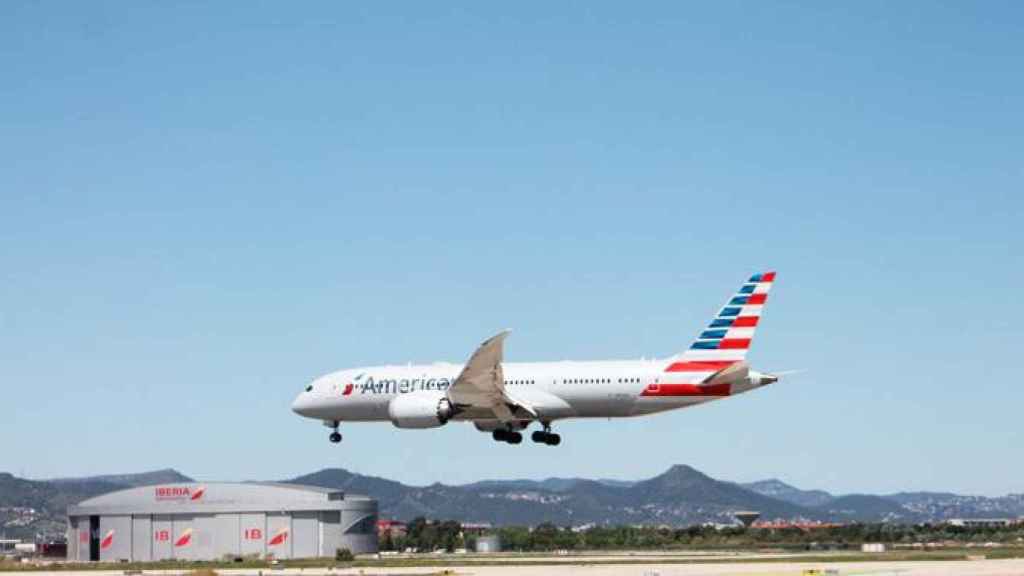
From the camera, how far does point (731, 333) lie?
269ft

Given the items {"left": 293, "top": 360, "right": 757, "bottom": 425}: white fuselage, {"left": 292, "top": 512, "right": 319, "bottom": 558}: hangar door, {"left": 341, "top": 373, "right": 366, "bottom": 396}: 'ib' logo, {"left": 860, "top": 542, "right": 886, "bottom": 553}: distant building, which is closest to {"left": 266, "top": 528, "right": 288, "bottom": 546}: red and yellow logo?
{"left": 292, "top": 512, "right": 319, "bottom": 558}: hangar door

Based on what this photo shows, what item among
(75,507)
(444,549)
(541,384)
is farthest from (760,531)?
(75,507)

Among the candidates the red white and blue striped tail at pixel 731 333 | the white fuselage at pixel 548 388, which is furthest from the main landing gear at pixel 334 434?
the red white and blue striped tail at pixel 731 333

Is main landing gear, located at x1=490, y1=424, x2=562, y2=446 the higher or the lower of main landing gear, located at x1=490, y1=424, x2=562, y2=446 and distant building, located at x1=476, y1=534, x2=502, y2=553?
the higher

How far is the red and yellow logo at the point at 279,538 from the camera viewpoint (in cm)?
11838

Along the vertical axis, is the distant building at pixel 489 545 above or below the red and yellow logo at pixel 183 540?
below

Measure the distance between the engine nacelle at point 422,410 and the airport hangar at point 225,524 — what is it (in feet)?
118

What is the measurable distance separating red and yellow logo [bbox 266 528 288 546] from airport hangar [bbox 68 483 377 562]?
0.24 feet

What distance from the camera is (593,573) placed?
6144cm

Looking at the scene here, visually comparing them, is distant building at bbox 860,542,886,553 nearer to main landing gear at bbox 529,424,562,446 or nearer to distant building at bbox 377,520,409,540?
main landing gear at bbox 529,424,562,446

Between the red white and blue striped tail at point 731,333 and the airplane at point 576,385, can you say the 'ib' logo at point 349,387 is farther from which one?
the red white and blue striped tail at point 731,333

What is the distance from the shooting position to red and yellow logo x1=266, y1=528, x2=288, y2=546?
11838cm

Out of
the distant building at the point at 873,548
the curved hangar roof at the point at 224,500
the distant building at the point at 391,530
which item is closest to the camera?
the distant building at the point at 873,548

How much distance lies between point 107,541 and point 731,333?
198 feet
